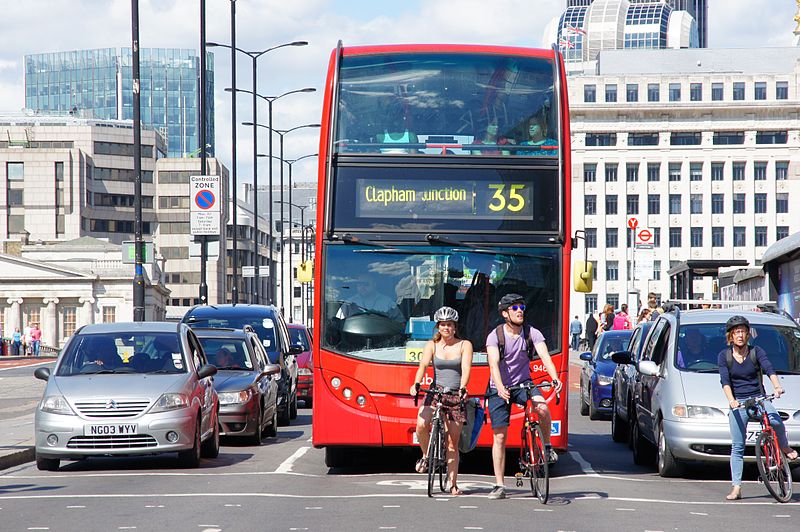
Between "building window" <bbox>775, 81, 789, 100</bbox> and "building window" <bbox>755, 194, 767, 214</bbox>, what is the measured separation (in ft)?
25.6

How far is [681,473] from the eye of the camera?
49.7 feet

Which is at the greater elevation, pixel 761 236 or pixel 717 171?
pixel 717 171

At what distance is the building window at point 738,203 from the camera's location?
112m

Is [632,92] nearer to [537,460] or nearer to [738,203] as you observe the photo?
[738,203]

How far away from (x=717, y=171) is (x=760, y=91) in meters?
7.02

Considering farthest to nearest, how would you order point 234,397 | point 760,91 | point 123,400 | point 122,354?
point 760,91
point 234,397
point 122,354
point 123,400

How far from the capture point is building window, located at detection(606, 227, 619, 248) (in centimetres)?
11331

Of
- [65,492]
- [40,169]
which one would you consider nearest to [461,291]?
[65,492]

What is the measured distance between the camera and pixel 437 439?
1238cm

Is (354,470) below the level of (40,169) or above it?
below

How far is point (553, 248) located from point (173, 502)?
184 inches

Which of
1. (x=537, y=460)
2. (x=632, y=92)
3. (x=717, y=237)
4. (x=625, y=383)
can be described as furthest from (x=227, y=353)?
(x=717, y=237)

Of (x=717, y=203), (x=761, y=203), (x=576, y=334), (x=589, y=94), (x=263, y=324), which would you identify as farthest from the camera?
(x=717, y=203)

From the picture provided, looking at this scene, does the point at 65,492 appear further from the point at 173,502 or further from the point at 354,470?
the point at 354,470
